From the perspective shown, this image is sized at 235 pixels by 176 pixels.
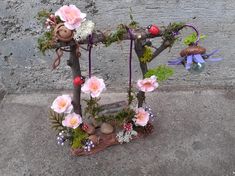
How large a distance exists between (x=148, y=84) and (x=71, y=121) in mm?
496

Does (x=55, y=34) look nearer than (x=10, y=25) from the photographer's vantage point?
Yes

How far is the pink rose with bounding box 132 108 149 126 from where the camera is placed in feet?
7.41

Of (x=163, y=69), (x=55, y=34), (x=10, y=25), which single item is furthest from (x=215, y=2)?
(x=10, y=25)

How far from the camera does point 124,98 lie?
285 cm

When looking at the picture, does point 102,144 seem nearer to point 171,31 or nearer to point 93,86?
point 93,86

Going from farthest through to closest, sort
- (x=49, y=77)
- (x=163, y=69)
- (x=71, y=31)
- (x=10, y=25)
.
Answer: (x=49, y=77), (x=10, y=25), (x=163, y=69), (x=71, y=31)

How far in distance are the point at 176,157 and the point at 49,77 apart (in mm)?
1227

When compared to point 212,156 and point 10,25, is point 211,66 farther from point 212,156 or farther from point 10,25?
point 10,25

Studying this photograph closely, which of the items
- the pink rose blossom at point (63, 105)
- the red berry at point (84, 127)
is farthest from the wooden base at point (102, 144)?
the pink rose blossom at point (63, 105)

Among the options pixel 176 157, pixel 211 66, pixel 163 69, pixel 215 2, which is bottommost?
pixel 176 157

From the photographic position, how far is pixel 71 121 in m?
2.13

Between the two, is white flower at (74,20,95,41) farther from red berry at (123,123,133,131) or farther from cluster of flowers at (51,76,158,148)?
red berry at (123,123,133,131)

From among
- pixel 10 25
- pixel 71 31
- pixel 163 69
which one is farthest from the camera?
pixel 10 25

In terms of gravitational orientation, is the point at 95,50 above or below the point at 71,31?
below
